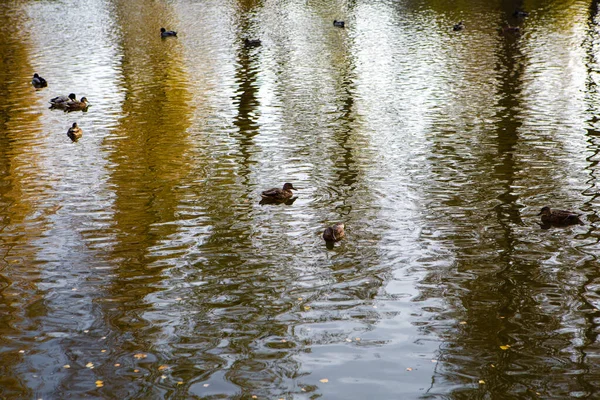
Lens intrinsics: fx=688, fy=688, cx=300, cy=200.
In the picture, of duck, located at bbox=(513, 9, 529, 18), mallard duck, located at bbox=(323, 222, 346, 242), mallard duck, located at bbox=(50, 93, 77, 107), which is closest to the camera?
mallard duck, located at bbox=(323, 222, 346, 242)

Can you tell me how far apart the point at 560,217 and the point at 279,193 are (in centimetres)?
659

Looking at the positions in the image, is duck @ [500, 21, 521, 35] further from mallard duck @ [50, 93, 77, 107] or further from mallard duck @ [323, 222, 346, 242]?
mallard duck @ [323, 222, 346, 242]

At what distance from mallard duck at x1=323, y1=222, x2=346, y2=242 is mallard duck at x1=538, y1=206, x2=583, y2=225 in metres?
4.65

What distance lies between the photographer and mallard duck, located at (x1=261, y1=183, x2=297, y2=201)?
56.2 feet

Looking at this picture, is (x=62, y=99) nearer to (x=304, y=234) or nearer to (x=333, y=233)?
(x=304, y=234)

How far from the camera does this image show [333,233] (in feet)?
47.8

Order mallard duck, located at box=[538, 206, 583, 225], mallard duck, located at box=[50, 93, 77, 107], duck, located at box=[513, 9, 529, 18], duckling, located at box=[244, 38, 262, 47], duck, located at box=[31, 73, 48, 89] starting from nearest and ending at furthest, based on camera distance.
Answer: mallard duck, located at box=[538, 206, 583, 225] < mallard duck, located at box=[50, 93, 77, 107] < duck, located at box=[31, 73, 48, 89] < duckling, located at box=[244, 38, 262, 47] < duck, located at box=[513, 9, 529, 18]

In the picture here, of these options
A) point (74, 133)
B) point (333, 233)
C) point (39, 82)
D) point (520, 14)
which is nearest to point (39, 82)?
point (39, 82)

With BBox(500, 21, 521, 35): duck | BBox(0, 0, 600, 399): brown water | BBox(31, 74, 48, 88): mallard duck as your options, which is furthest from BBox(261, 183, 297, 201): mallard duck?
BBox(500, 21, 521, 35): duck

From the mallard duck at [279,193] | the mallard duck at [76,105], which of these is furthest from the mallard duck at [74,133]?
the mallard duck at [279,193]

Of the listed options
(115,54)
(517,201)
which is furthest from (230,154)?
(115,54)

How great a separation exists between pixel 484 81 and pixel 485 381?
23.0 m

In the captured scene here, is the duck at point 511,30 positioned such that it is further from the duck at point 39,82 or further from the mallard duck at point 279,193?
the mallard duck at point 279,193

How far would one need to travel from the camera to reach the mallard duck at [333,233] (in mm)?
14562
